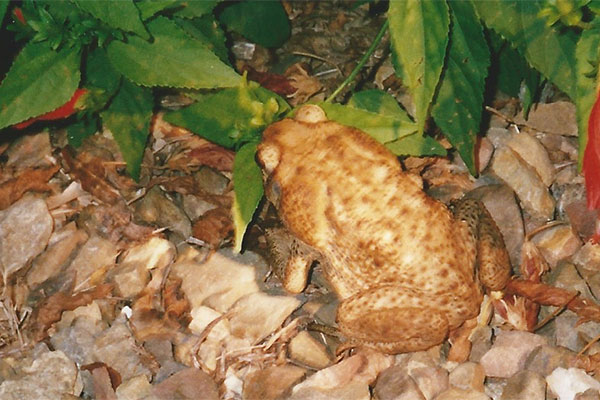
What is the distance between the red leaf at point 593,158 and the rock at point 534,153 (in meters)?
0.58

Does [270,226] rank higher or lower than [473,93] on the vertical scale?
lower

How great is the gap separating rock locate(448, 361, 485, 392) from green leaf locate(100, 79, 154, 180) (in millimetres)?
1269

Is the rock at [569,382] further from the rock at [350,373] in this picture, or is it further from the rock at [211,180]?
the rock at [211,180]

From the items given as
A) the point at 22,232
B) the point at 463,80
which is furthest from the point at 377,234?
the point at 22,232

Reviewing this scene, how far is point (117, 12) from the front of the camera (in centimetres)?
224

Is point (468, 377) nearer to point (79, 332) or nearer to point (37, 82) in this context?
point (79, 332)

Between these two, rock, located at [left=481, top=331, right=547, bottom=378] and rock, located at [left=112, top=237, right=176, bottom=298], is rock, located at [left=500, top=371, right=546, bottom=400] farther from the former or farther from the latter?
rock, located at [left=112, top=237, right=176, bottom=298]

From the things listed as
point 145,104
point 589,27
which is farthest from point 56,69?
point 589,27

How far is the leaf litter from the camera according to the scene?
2309 millimetres

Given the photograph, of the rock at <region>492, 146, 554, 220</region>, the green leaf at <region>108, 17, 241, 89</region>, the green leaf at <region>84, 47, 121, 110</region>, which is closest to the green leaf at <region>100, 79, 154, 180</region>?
the green leaf at <region>84, 47, 121, 110</region>

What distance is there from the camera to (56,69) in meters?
2.42

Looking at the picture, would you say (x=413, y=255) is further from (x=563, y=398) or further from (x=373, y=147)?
(x=563, y=398)

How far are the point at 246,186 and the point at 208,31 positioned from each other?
0.68 metres

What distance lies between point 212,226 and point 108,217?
0.38 m
